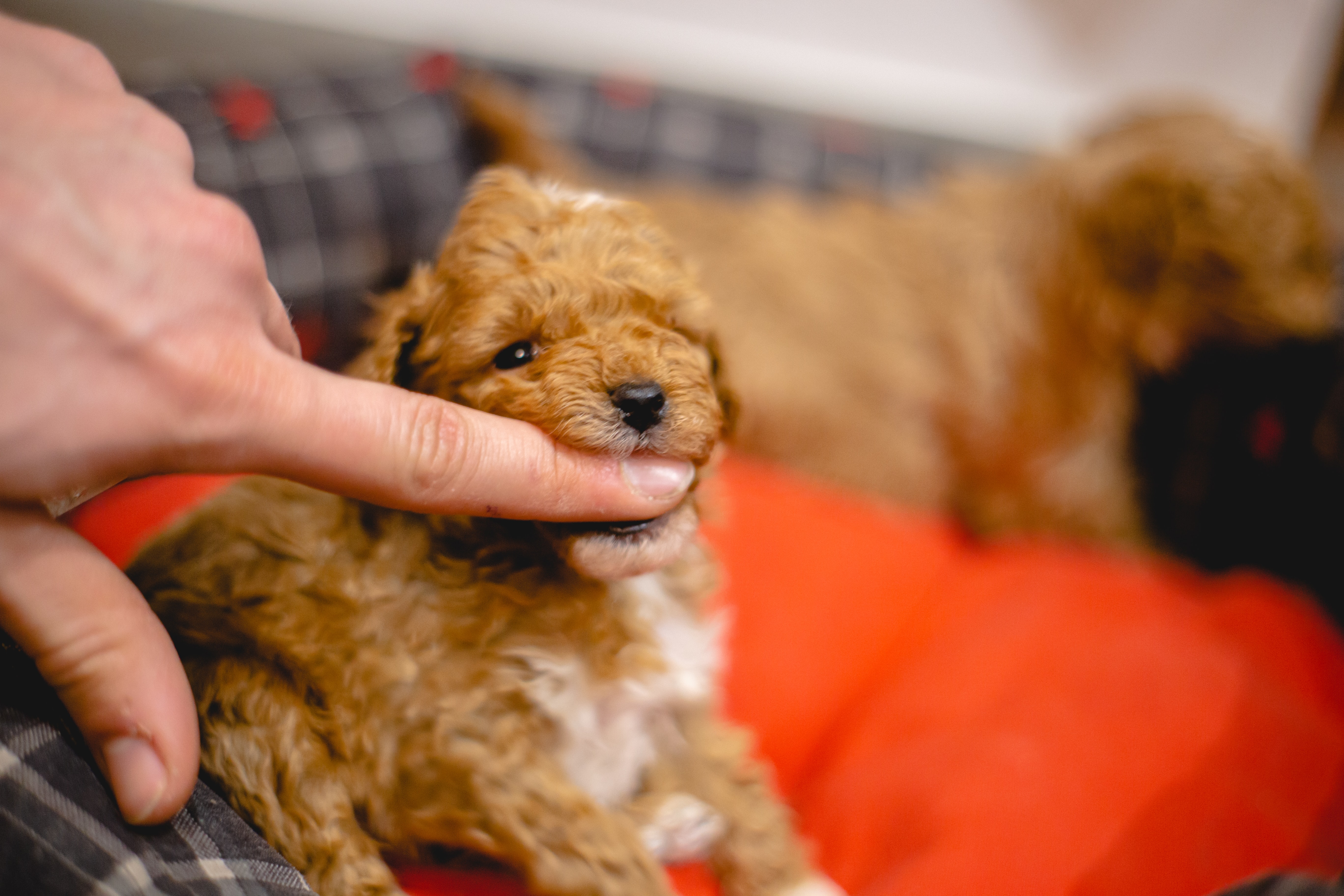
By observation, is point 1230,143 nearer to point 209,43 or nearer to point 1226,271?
point 1226,271

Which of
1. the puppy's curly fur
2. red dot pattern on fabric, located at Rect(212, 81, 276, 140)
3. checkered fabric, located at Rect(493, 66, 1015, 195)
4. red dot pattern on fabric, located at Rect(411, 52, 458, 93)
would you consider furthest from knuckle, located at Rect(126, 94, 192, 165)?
checkered fabric, located at Rect(493, 66, 1015, 195)

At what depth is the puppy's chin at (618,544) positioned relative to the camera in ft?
2.64

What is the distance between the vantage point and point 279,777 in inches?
29.1

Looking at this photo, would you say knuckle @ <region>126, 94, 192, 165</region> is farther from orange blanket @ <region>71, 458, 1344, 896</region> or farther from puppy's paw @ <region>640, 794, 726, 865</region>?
puppy's paw @ <region>640, 794, 726, 865</region>

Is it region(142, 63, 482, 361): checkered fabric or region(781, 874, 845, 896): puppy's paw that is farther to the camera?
region(142, 63, 482, 361): checkered fabric

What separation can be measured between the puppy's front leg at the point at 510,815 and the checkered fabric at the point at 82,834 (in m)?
0.13

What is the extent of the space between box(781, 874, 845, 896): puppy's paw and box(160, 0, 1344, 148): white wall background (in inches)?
94.2

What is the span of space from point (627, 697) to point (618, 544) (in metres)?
Answer: 0.24

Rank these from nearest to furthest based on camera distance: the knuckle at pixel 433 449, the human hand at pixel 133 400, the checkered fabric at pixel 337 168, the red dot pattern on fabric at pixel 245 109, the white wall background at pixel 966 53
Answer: the human hand at pixel 133 400
the knuckle at pixel 433 449
the checkered fabric at pixel 337 168
the red dot pattern on fabric at pixel 245 109
the white wall background at pixel 966 53

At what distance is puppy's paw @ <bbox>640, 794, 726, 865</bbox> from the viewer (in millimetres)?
963

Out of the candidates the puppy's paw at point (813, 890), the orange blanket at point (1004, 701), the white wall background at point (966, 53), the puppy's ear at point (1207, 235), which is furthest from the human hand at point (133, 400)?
the white wall background at point (966, 53)

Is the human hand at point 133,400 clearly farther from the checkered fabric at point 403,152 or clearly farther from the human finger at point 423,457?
the checkered fabric at point 403,152

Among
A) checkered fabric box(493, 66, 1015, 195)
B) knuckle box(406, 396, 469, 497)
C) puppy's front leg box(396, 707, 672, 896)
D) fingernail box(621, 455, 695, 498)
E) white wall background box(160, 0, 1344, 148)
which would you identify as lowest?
puppy's front leg box(396, 707, 672, 896)

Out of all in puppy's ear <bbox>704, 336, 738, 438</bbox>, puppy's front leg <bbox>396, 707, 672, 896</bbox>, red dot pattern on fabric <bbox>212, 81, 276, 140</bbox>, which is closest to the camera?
puppy's front leg <bbox>396, 707, 672, 896</bbox>
